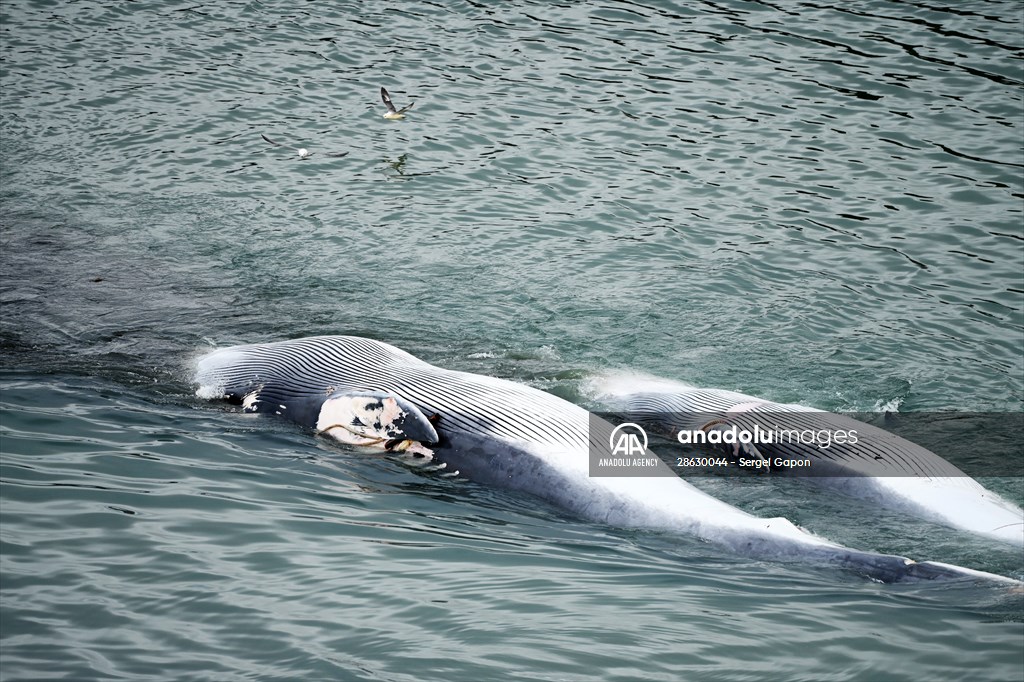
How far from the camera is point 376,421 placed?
798 cm

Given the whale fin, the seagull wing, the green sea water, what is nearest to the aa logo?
the green sea water

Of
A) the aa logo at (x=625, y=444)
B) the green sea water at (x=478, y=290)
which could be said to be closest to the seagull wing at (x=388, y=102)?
the green sea water at (x=478, y=290)

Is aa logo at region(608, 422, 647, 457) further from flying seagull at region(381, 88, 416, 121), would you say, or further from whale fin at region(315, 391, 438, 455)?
flying seagull at region(381, 88, 416, 121)

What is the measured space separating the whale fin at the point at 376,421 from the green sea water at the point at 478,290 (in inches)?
10.1

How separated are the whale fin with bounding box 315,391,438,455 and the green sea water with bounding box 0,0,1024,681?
0.26 m

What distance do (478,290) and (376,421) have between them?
441 cm

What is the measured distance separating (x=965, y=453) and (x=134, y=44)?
16899 mm

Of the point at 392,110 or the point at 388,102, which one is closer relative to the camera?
the point at 388,102

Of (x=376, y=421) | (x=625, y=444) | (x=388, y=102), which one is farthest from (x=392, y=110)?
(x=625, y=444)

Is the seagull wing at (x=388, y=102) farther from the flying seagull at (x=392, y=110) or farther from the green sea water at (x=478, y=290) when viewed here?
the green sea water at (x=478, y=290)

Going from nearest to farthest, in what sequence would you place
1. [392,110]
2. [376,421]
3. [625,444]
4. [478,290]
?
[625,444]
[376,421]
[478,290]
[392,110]

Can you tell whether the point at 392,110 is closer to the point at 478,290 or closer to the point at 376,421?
the point at 478,290

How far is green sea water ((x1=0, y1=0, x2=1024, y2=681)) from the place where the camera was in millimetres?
5711

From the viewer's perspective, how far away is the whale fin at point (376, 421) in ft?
25.5
